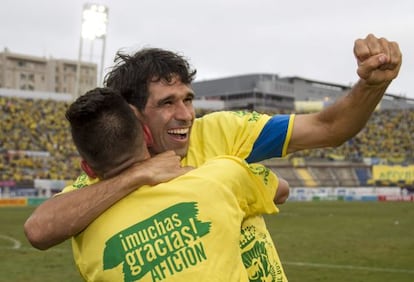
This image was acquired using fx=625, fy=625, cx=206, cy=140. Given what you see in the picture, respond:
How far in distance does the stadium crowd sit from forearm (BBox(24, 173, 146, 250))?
3890 centimetres

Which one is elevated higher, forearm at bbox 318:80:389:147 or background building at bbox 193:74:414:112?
forearm at bbox 318:80:389:147

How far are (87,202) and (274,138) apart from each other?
42.2 inches

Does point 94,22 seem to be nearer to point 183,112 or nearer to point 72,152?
point 72,152

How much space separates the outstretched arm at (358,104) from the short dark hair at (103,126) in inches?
38.0

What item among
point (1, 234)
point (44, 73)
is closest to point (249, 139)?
point (1, 234)

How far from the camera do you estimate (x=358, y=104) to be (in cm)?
282

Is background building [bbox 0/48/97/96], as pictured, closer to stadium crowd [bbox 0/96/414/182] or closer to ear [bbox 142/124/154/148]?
stadium crowd [bbox 0/96/414/182]

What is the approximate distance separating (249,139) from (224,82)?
3685 inches

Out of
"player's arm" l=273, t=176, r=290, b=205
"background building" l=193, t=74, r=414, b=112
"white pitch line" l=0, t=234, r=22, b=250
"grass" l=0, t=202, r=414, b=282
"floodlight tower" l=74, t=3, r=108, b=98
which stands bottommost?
"background building" l=193, t=74, r=414, b=112

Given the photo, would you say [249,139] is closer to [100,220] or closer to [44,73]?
[100,220]

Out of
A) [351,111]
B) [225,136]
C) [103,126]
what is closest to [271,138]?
[225,136]

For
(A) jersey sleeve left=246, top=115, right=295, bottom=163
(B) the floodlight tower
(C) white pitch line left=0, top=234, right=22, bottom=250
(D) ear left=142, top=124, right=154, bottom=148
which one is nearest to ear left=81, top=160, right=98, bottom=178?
(D) ear left=142, top=124, right=154, bottom=148

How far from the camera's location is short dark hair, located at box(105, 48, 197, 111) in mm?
2990

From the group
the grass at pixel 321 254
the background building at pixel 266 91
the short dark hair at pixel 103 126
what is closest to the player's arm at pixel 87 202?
the short dark hair at pixel 103 126
